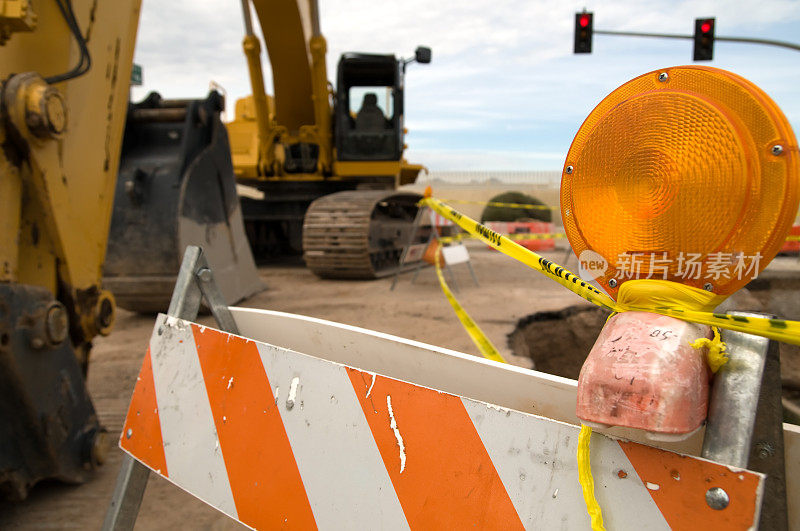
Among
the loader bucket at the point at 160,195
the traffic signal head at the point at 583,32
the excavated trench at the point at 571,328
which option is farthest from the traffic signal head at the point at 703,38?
the loader bucket at the point at 160,195

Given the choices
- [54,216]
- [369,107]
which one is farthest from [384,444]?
[369,107]

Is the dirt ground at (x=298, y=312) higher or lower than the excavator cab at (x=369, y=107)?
lower

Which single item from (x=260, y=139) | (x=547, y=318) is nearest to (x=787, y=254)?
(x=547, y=318)

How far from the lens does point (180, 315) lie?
1579 mm

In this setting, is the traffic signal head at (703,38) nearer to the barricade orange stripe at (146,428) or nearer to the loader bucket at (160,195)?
the loader bucket at (160,195)

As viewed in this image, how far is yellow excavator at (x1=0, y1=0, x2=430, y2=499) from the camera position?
2.10 meters

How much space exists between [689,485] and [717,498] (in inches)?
1.4

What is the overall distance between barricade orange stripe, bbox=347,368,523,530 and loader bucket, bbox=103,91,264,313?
405 centimetres

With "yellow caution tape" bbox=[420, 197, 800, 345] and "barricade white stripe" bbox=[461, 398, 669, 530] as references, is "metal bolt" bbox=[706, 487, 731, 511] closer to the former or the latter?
"barricade white stripe" bbox=[461, 398, 669, 530]

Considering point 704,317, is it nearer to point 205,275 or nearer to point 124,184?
point 205,275

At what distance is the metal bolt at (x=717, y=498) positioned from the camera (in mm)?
711

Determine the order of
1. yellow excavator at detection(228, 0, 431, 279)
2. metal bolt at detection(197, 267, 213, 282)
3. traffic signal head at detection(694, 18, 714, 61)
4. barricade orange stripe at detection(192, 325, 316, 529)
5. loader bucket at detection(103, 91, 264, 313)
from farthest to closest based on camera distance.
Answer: traffic signal head at detection(694, 18, 714, 61), yellow excavator at detection(228, 0, 431, 279), loader bucket at detection(103, 91, 264, 313), metal bolt at detection(197, 267, 213, 282), barricade orange stripe at detection(192, 325, 316, 529)

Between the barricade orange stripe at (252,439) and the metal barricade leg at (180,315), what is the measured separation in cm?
22

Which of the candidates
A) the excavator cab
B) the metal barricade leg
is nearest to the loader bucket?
the metal barricade leg
